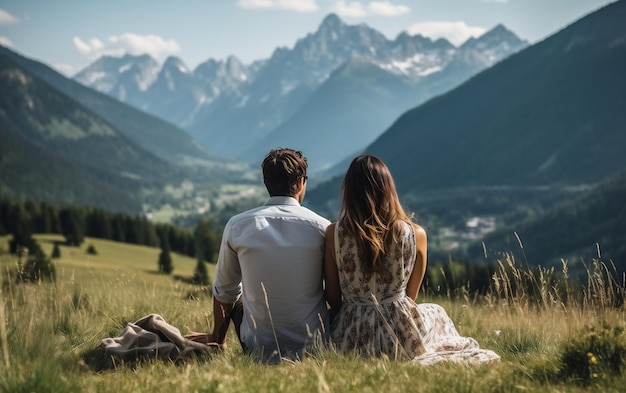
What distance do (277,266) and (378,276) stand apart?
0.91 meters

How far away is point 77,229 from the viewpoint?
226 feet

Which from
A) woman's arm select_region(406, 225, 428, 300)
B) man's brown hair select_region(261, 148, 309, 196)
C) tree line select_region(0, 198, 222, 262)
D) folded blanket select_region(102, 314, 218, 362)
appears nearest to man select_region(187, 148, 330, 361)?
man's brown hair select_region(261, 148, 309, 196)

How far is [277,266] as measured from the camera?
5.35 m

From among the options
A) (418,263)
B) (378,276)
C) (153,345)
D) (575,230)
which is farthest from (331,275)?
(575,230)

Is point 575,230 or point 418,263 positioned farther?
point 575,230

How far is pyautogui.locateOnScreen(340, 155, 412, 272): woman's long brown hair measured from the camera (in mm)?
5043

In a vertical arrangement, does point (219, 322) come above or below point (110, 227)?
above

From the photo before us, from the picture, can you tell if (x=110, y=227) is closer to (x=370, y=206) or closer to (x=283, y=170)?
(x=283, y=170)

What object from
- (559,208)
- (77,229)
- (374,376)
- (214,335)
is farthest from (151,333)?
(559,208)

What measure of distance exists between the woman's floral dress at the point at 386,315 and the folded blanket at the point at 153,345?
4.28 ft

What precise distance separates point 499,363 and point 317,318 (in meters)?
1.71

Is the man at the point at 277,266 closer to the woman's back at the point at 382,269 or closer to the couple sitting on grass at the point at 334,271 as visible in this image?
the couple sitting on grass at the point at 334,271

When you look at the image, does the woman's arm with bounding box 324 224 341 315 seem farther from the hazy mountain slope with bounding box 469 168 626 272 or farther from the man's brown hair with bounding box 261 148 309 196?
the hazy mountain slope with bounding box 469 168 626 272

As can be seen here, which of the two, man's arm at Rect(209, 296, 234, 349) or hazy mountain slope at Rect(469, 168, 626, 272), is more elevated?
man's arm at Rect(209, 296, 234, 349)
